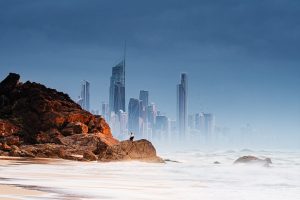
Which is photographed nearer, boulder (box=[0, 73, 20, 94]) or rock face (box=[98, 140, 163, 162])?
rock face (box=[98, 140, 163, 162])

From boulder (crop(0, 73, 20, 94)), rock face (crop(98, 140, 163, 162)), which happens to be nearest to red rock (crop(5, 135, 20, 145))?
rock face (crop(98, 140, 163, 162))

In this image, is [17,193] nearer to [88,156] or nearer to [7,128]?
[88,156]

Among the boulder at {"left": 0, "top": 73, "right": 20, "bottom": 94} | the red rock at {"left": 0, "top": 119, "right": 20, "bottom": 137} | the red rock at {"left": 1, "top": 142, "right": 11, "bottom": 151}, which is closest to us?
the red rock at {"left": 1, "top": 142, "right": 11, "bottom": 151}

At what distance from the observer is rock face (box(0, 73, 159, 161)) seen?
39312 millimetres

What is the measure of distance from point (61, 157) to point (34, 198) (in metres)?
28.8

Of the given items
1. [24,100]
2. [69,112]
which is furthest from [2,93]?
[69,112]

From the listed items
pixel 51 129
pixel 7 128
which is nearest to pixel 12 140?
pixel 7 128

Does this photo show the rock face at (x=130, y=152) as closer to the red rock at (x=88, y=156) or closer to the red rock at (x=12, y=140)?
the red rock at (x=88, y=156)

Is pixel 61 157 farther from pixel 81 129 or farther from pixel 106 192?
pixel 106 192

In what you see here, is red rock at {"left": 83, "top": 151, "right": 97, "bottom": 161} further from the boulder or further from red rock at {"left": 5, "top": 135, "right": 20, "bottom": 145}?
the boulder

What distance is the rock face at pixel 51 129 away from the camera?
129 ft

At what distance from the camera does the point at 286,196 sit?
14.2m

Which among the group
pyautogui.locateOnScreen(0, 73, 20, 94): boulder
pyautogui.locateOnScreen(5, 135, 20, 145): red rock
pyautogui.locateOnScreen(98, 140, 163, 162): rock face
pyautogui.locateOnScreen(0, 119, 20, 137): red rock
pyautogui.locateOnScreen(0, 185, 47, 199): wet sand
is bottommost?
pyautogui.locateOnScreen(0, 185, 47, 199): wet sand

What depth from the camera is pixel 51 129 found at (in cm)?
4681
